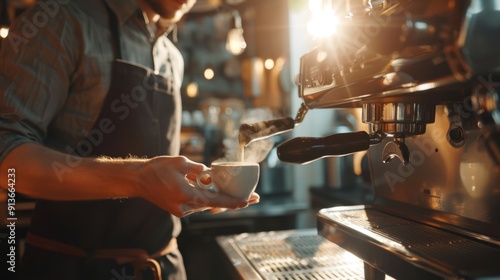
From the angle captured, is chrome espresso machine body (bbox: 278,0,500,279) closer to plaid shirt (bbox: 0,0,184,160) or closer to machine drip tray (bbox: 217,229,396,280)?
machine drip tray (bbox: 217,229,396,280)

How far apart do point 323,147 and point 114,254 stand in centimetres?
70

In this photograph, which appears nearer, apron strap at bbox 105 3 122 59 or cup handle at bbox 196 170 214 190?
cup handle at bbox 196 170 214 190

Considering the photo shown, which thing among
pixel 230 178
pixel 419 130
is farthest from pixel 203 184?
pixel 419 130

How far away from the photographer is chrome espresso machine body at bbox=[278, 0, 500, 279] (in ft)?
1.62

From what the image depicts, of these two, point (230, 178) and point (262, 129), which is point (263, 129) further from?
point (230, 178)

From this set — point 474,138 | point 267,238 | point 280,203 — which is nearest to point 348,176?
point 280,203

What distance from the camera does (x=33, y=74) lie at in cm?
96

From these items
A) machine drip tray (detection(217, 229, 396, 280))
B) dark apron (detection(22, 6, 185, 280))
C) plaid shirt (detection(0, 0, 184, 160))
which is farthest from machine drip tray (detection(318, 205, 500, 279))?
plaid shirt (detection(0, 0, 184, 160))

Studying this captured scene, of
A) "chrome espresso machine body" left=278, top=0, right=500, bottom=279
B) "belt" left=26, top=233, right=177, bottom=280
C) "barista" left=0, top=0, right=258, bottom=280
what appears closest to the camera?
"chrome espresso machine body" left=278, top=0, right=500, bottom=279

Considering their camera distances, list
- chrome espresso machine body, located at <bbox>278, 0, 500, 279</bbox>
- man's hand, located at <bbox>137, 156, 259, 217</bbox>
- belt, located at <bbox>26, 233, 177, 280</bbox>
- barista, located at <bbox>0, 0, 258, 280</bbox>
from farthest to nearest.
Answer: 1. belt, located at <bbox>26, 233, 177, 280</bbox>
2. barista, located at <bbox>0, 0, 258, 280</bbox>
3. man's hand, located at <bbox>137, 156, 259, 217</bbox>
4. chrome espresso machine body, located at <bbox>278, 0, 500, 279</bbox>

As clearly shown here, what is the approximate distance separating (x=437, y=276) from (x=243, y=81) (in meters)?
3.31

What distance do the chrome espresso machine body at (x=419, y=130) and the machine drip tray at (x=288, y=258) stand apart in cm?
14

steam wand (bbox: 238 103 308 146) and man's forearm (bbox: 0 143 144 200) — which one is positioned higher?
steam wand (bbox: 238 103 308 146)

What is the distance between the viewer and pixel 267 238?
1260 millimetres
